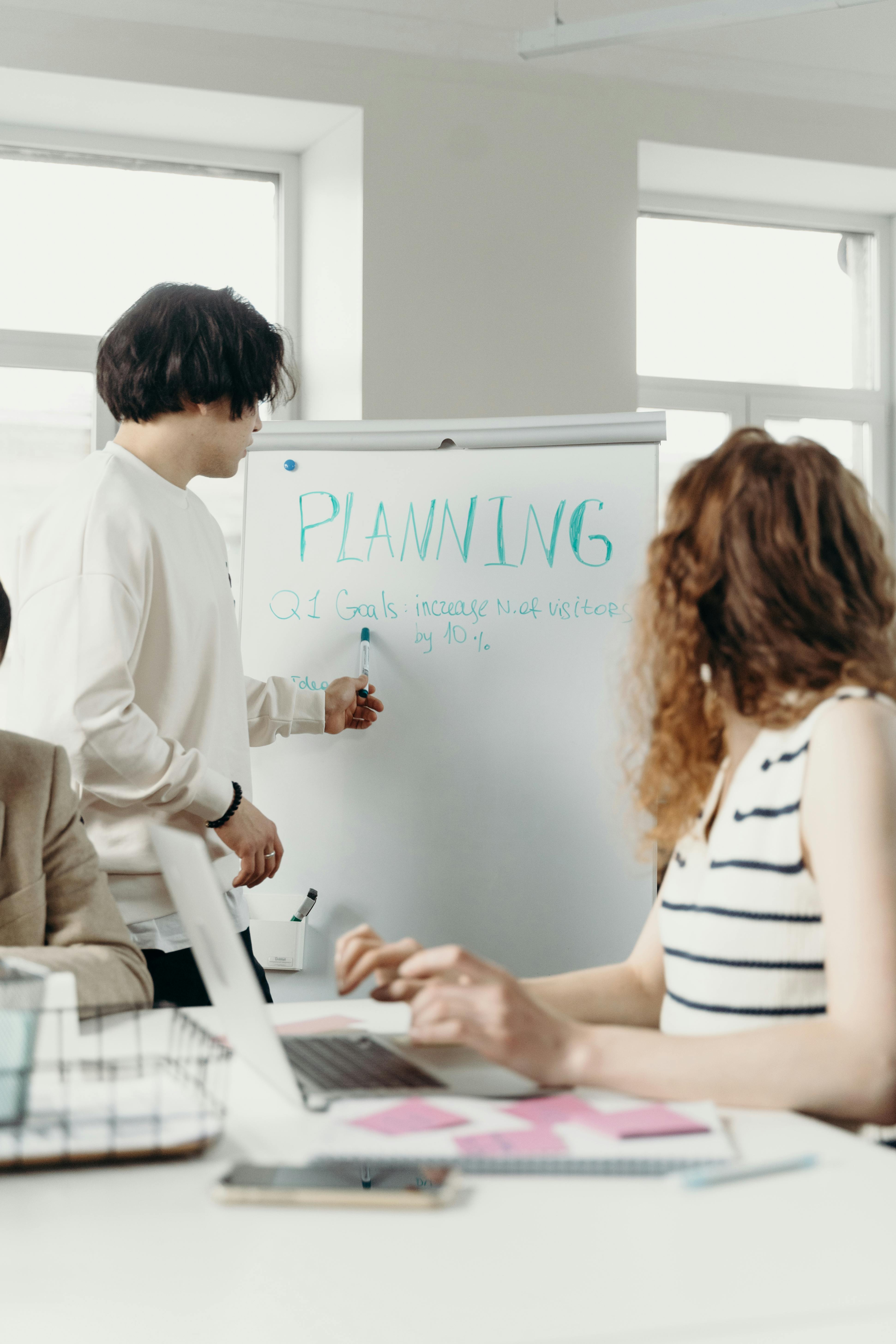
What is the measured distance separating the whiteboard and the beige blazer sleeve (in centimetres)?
92

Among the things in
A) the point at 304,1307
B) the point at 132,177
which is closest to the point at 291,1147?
the point at 304,1307

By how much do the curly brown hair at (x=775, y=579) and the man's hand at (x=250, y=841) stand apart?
0.89 meters

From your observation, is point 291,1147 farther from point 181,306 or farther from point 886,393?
point 886,393

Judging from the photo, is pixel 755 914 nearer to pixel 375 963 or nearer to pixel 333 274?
pixel 375 963

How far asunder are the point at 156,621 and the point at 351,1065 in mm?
966

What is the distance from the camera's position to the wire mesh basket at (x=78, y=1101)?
2.83 ft

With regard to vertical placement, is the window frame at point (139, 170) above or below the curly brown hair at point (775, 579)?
above

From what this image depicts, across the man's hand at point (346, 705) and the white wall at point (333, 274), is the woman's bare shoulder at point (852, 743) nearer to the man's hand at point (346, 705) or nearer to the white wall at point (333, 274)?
the man's hand at point (346, 705)

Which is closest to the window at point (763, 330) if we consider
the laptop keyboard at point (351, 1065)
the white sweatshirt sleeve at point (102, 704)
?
the white sweatshirt sleeve at point (102, 704)

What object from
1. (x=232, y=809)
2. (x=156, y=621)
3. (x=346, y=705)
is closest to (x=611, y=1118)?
(x=232, y=809)

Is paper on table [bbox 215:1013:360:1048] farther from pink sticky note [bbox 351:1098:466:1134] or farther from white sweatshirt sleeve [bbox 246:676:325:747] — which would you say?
white sweatshirt sleeve [bbox 246:676:325:747]

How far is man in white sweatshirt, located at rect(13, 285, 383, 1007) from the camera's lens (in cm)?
178

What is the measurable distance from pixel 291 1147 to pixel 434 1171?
118 mm

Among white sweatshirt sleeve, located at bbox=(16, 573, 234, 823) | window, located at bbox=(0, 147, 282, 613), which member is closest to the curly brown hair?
white sweatshirt sleeve, located at bbox=(16, 573, 234, 823)
